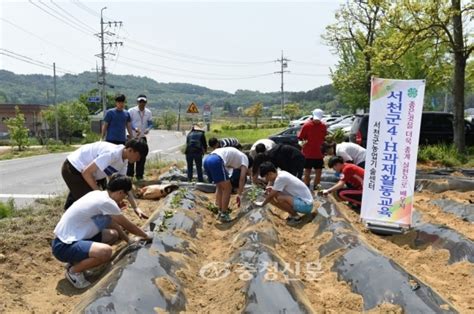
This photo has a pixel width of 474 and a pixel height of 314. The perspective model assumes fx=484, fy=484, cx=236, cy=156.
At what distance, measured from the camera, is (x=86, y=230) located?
4.92m

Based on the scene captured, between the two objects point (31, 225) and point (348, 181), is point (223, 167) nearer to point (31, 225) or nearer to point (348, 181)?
point (348, 181)

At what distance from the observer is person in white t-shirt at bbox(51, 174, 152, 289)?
475 cm

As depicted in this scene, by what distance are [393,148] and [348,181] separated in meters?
1.83

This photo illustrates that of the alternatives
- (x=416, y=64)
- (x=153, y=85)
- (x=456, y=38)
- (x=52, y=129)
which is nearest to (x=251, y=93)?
(x=153, y=85)

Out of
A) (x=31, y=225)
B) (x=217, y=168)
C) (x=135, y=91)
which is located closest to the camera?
(x=31, y=225)

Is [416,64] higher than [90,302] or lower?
higher

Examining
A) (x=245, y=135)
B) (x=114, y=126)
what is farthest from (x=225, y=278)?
(x=245, y=135)

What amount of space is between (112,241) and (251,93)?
177 m

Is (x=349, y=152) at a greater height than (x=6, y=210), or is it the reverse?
(x=349, y=152)

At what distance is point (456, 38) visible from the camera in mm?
14648

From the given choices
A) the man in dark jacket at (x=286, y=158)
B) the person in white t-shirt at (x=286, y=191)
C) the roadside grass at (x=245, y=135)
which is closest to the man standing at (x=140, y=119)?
the man in dark jacket at (x=286, y=158)

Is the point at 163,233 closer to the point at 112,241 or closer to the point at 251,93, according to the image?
the point at 112,241

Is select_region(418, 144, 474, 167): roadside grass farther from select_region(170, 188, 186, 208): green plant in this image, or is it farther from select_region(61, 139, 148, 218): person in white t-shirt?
select_region(61, 139, 148, 218): person in white t-shirt

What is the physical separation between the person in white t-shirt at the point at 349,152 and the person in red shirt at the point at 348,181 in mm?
250
